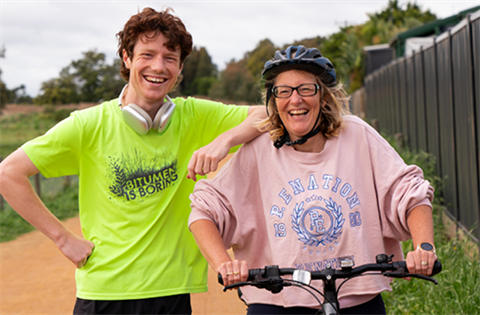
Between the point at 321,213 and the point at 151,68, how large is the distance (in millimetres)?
1264

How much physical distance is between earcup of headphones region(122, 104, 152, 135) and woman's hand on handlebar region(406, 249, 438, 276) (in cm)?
158

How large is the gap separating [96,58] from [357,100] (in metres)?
23.1

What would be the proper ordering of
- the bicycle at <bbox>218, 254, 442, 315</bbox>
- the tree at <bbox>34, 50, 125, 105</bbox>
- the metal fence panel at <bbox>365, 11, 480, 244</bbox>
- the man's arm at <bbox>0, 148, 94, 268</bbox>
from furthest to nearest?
the tree at <bbox>34, 50, 125, 105</bbox>, the metal fence panel at <bbox>365, 11, 480, 244</bbox>, the man's arm at <bbox>0, 148, 94, 268</bbox>, the bicycle at <bbox>218, 254, 442, 315</bbox>

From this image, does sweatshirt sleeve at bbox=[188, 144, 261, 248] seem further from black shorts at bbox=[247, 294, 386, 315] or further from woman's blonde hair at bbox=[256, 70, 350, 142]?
black shorts at bbox=[247, 294, 386, 315]

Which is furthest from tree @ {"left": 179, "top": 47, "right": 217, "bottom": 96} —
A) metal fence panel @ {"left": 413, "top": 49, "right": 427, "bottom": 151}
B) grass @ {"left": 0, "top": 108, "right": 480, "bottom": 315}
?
grass @ {"left": 0, "top": 108, "right": 480, "bottom": 315}

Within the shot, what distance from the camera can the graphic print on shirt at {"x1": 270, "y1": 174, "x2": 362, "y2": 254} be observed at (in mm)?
2625

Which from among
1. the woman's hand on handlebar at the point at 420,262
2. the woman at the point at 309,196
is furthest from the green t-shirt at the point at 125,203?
the woman's hand on handlebar at the point at 420,262

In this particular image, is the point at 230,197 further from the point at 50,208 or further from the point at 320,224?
the point at 50,208

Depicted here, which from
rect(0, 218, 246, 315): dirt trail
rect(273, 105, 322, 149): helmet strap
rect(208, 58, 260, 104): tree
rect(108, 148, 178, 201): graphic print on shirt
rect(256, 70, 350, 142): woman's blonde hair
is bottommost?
rect(0, 218, 246, 315): dirt trail

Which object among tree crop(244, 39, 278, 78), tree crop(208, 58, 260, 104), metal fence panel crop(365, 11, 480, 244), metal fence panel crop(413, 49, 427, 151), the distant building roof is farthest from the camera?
tree crop(244, 39, 278, 78)

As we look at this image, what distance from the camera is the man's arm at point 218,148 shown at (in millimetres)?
2789

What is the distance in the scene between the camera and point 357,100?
29266 mm

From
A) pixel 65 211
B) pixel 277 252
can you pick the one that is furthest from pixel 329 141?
pixel 65 211

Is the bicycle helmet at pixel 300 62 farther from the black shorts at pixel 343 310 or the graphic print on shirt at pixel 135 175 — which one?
the black shorts at pixel 343 310
